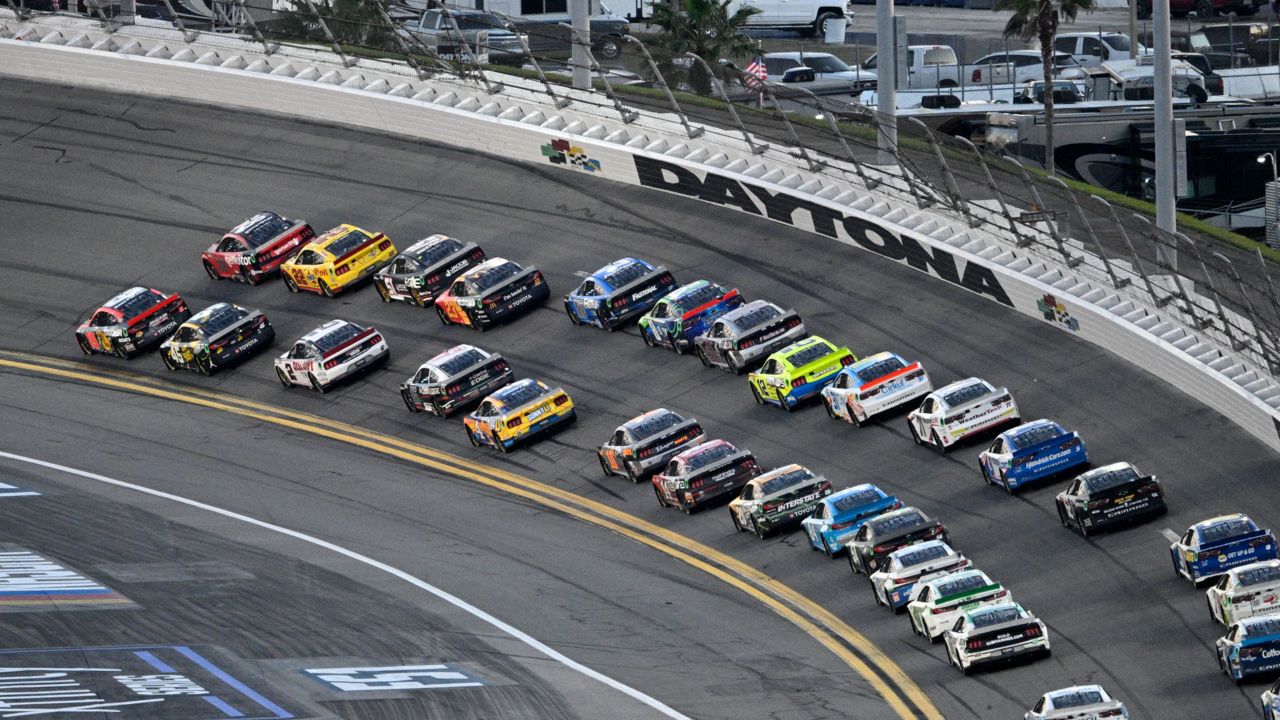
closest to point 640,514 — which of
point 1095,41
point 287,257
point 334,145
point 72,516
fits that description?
point 72,516

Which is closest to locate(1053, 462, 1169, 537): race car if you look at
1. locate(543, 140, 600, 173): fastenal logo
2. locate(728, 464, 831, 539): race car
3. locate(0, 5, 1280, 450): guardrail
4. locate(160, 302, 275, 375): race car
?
locate(0, 5, 1280, 450): guardrail

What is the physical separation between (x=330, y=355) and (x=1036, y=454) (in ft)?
54.8

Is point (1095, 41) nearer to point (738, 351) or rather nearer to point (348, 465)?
point (738, 351)

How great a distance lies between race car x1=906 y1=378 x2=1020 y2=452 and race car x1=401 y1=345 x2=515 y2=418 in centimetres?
977

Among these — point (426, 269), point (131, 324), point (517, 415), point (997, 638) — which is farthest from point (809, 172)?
point (997, 638)

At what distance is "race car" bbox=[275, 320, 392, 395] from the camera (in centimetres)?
4512

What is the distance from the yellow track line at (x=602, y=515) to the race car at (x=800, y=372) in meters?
4.58

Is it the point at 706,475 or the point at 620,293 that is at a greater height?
the point at 620,293

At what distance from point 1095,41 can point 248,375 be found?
125 feet

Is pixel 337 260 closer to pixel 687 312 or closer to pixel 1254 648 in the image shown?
pixel 687 312

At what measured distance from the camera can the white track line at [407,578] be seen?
32312 millimetres

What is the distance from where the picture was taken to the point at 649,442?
39.8m

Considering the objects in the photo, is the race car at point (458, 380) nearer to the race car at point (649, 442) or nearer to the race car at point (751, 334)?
the race car at point (649, 442)

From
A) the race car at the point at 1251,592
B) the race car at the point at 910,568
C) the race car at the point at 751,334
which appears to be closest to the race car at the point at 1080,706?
the race car at the point at 1251,592
